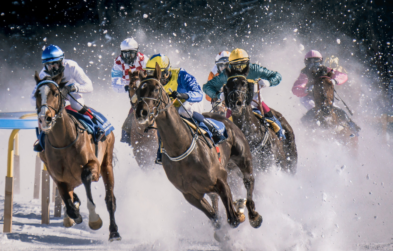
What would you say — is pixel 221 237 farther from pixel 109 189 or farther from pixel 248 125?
pixel 109 189

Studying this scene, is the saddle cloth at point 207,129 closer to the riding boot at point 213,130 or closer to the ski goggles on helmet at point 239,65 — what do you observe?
the riding boot at point 213,130

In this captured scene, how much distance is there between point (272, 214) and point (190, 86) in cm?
200

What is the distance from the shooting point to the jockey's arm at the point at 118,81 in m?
6.20

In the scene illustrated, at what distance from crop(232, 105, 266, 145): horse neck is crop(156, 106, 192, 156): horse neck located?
4.73 feet

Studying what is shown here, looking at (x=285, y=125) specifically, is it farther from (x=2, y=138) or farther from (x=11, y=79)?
(x=11, y=79)

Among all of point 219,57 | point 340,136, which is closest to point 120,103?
point 219,57

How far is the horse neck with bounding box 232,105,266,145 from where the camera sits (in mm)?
5352

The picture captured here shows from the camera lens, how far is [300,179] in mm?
6488

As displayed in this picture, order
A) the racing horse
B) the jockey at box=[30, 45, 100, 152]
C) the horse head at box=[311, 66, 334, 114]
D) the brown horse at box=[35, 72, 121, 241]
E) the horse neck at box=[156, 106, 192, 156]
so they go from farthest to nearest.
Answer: the horse head at box=[311, 66, 334, 114] < the racing horse < the jockey at box=[30, 45, 100, 152] < the brown horse at box=[35, 72, 121, 241] < the horse neck at box=[156, 106, 192, 156]

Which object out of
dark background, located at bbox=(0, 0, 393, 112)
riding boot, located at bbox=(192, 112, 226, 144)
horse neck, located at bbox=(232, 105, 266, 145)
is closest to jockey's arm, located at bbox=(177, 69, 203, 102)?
riding boot, located at bbox=(192, 112, 226, 144)

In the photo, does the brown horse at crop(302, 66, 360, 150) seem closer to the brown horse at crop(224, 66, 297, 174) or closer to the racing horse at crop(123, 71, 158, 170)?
the brown horse at crop(224, 66, 297, 174)

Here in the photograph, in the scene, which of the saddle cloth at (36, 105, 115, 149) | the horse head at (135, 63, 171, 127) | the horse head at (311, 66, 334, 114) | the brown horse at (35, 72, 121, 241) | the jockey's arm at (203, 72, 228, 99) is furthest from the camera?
the horse head at (311, 66, 334, 114)

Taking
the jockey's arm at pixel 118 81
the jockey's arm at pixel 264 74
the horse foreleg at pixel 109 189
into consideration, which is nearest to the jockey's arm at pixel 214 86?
the jockey's arm at pixel 264 74

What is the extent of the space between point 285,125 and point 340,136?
4.65 feet
